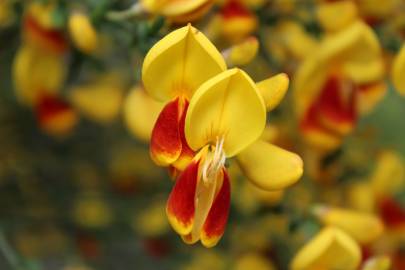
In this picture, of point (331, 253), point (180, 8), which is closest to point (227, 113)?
point (180, 8)

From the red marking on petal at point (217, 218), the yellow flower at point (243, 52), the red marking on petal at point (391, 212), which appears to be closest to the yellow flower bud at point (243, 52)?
the yellow flower at point (243, 52)

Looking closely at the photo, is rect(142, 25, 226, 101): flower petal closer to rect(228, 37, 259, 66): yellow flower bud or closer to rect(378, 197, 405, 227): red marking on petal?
rect(228, 37, 259, 66): yellow flower bud

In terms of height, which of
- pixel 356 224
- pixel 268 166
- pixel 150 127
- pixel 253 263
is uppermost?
pixel 268 166

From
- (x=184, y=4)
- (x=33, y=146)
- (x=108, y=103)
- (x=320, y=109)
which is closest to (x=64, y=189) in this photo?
(x=33, y=146)

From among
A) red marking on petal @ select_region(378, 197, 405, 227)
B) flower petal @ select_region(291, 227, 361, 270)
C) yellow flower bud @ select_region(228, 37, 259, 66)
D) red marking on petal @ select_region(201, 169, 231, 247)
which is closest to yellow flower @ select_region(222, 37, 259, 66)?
yellow flower bud @ select_region(228, 37, 259, 66)

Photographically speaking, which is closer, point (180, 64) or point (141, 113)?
point (180, 64)

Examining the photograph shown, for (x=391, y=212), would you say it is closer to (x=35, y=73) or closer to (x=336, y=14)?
(x=336, y=14)

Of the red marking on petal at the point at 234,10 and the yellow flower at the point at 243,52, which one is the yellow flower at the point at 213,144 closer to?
the yellow flower at the point at 243,52
